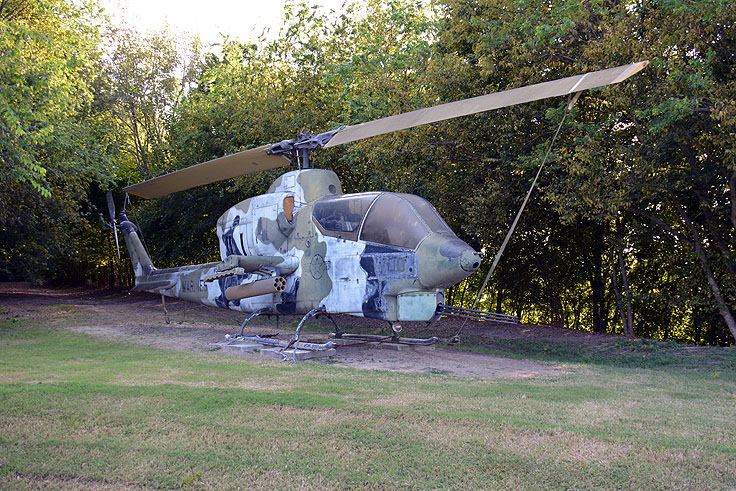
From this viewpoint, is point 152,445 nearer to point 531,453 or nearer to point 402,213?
point 531,453

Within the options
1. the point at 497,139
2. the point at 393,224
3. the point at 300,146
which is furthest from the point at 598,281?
the point at 300,146

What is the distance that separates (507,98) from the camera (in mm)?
6992

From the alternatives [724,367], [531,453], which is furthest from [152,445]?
[724,367]

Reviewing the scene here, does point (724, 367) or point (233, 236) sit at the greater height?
point (233, 236)

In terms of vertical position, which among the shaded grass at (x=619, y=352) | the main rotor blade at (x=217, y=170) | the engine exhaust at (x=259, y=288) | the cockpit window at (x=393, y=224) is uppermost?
the main rotor blade at (x=217, y=170)

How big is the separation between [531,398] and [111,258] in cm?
3384

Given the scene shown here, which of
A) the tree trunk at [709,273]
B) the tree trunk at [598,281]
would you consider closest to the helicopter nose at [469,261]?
the tree trunk at [709,273]

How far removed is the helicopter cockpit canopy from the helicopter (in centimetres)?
2

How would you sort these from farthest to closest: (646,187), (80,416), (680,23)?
(646,187), (680,23), (80,416)

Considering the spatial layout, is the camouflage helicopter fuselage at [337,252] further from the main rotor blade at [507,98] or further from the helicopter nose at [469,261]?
the main rotor blade at [507,98]

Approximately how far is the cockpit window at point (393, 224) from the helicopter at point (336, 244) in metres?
0.02

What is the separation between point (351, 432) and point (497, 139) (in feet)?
31.6

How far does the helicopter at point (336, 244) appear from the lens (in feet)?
28.5

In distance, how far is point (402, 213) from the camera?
919 centimetres
